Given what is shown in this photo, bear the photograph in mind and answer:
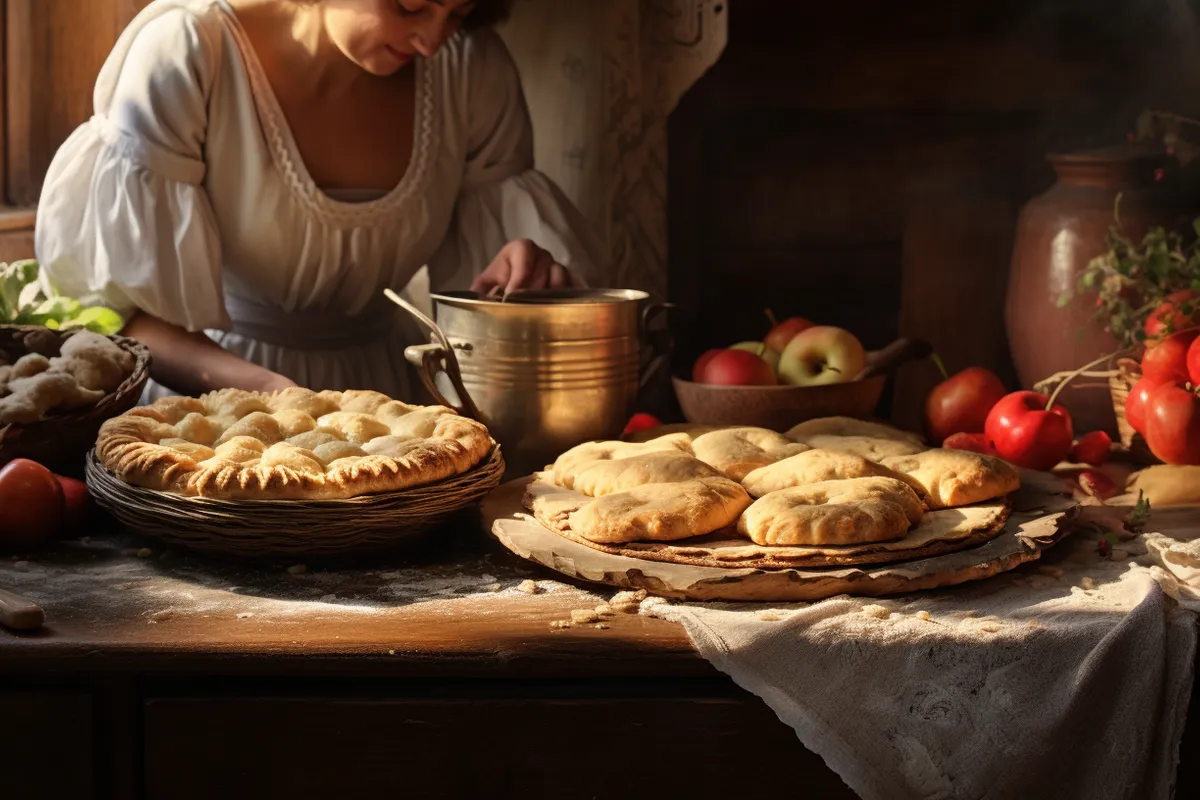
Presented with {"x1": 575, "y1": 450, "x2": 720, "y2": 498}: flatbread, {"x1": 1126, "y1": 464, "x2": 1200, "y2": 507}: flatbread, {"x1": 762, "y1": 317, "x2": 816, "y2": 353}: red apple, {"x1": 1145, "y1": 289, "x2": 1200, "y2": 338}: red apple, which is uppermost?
{"x1": 1145, "y1": 289, "x2": 1200, "y2": 338}: red apple

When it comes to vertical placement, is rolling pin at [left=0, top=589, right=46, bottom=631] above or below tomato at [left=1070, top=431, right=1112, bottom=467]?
below

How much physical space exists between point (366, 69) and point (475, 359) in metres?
0.77

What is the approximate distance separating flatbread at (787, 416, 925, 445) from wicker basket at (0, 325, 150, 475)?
2.82ft

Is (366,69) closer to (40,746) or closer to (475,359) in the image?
Result: (475,359)

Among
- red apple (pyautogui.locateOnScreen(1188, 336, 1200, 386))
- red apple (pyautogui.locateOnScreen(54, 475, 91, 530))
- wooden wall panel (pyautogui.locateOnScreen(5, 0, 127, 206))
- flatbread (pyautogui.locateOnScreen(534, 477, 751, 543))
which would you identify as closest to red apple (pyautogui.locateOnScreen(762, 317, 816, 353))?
red apple (pyautogui.locateOnScreen(1188, 336, 1200, 386))

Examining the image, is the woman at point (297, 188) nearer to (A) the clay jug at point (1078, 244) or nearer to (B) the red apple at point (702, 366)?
(B) the red apple at point (702, 366)

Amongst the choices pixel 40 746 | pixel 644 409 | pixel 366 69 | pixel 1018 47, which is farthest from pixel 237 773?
pixel 1018 47

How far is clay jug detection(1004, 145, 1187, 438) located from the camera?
7.34 ft

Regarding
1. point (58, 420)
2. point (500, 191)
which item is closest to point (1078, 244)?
point (500, 191)

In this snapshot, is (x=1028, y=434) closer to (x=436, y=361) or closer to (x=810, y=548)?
(x=810, y=548)

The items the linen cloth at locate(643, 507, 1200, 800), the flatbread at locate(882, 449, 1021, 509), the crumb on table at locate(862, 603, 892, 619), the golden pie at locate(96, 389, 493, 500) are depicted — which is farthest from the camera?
the flatbread at locate(882, 449, 1021, 509)

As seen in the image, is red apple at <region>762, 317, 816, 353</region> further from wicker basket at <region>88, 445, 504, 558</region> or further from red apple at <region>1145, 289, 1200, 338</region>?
wicker basket at <region>88, 445, 504, 558</region>

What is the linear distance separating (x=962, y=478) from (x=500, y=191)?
1.22 meters

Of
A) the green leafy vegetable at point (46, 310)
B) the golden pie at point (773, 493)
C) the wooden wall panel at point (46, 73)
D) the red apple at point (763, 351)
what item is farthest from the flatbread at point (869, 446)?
the wooden wall panel at point (46, 73)
